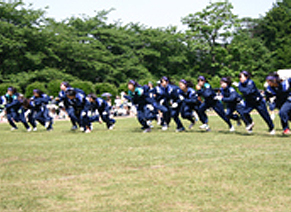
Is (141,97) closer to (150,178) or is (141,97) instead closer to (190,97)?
(190,97)

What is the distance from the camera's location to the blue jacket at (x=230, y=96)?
47.3 ft

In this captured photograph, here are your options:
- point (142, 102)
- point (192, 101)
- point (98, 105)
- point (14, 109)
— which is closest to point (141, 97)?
point (142, 102)

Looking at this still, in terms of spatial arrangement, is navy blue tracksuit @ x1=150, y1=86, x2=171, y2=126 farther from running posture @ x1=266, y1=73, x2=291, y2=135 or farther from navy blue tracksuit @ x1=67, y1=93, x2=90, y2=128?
running posture @ x1=266, y1=73, x2=291, y2=135

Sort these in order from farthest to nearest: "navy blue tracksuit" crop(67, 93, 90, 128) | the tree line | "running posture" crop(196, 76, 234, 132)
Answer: the tree line < "navy blue tracksuit" crop(67, 93, 90, 128) < "running posture" crop(196, 76, 234, 132)

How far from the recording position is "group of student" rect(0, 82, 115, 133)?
16.5 meters

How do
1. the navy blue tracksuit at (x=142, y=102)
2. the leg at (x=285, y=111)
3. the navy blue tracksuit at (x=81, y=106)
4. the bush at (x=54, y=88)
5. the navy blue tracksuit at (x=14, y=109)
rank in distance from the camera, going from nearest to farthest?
1. the leg at (x=285, y=111)
2. the navy blue tracksuit at (x=142, y=102)
3. the navy blue tracksuit at (x=81, y=106)
4. the navy blue tracksuit at (x=14, y=109)
5. the bush at (x=54, y=88)

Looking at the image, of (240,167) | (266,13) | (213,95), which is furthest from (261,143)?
(266,13)

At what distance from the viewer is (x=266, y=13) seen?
202 ft

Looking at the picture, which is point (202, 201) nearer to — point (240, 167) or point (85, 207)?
point (85, 207)

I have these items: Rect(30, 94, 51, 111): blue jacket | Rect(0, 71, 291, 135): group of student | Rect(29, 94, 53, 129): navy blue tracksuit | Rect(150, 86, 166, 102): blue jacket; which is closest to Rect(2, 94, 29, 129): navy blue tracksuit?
Rect(0, 71, 291, 135): group of student

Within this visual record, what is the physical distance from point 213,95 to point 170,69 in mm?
36574

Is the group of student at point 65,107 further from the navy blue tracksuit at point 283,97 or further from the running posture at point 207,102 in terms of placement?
the navy blue tracksuit at point 283,97

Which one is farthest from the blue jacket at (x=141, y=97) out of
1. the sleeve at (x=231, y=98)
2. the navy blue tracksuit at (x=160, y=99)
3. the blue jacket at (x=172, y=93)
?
the sleeve at (x=231, y=98)

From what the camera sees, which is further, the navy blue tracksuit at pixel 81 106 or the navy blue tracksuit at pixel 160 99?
the navy blue tracksuit at pixel 81 106
